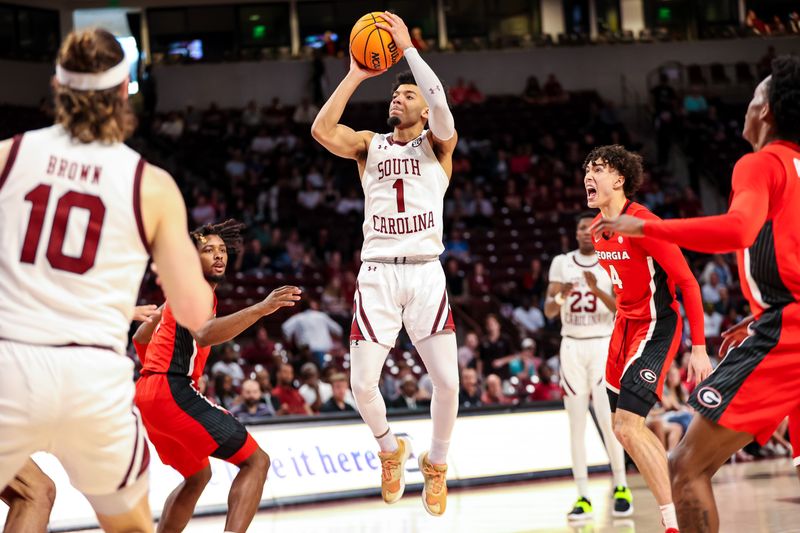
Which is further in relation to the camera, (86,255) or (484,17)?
(484,17)

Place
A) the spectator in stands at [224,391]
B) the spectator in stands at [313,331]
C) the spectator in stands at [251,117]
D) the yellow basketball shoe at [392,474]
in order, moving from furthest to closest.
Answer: the spectator in stands at [251,117]
the spectator in stands at [313,331]
the spectator in stands at [224,391]
the yellow basketball shoe at [392,474]

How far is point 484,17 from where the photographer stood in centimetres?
2494

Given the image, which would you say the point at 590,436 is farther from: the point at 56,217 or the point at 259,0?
the point at 259,0

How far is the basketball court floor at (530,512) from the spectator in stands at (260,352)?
389 cm

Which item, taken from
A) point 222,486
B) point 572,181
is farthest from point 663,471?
point 572,181

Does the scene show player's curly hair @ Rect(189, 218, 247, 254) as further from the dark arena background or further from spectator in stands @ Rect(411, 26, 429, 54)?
spectator in stands @ Rect(411, 26, 429, 54)

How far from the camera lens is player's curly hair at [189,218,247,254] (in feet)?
19.9

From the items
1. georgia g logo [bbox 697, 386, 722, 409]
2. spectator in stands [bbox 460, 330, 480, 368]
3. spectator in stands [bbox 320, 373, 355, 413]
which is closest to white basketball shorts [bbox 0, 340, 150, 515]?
georgia g logo [bbox 697, 386, 722, 409]

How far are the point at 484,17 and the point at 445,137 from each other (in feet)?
64.2

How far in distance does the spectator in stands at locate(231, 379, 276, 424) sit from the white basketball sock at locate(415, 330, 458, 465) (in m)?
4.88

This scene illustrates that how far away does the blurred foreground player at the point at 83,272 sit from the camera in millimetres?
3141

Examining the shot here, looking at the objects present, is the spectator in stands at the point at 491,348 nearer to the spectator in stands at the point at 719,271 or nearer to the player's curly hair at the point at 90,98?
the spectator in stands at the point at 719,271

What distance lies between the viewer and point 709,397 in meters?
4.07

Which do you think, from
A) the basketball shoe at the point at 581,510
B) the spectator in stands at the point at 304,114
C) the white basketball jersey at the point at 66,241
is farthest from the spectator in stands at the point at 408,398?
the spectator in stands at the point at 304,114
